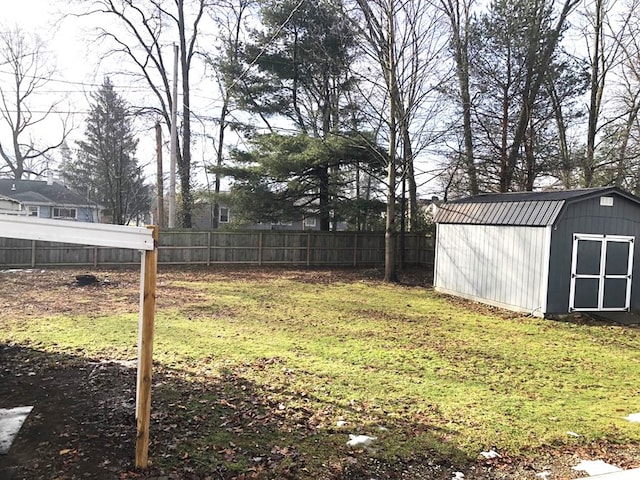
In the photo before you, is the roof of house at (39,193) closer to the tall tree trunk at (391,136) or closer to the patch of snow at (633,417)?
the tall tree trunk at (391,136)

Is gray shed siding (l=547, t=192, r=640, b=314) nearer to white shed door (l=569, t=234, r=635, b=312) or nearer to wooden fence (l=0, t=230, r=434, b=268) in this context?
white shed door (l=569, t=234, r=635, b=312)

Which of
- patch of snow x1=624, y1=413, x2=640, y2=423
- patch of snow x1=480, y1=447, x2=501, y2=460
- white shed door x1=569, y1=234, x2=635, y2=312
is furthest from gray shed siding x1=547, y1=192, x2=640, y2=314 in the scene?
patch of snow x1=480, y1=447, x2=501, y2=460

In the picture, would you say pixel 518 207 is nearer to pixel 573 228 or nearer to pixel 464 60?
pixel 573 228

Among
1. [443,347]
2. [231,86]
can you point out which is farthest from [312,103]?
[443,347]

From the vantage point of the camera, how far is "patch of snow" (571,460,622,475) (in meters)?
3.25

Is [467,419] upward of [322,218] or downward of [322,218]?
downward

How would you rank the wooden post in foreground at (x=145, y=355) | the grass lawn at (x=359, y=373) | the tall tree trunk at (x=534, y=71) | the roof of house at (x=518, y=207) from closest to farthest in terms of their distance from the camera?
the wooden post in foreground at (x=145, y=355), the grass lawn at (x=359, y=373), the roof of house at (x=518, y=207), the tall tree trunk at (x=534, y=71)

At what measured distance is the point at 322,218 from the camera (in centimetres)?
1934

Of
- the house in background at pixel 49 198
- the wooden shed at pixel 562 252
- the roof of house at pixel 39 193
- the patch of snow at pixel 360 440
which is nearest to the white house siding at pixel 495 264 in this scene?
the wooden shed at pixel 562 252

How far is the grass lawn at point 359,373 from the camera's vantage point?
12.3ft

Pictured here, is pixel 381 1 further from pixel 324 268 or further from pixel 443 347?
pixel 443 347

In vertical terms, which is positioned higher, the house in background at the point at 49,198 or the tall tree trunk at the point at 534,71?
the tall tree trunk at the point at 534,71

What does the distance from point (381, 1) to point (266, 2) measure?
674 centimetres

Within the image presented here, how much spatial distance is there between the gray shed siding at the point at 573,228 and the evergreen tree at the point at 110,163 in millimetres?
18006
